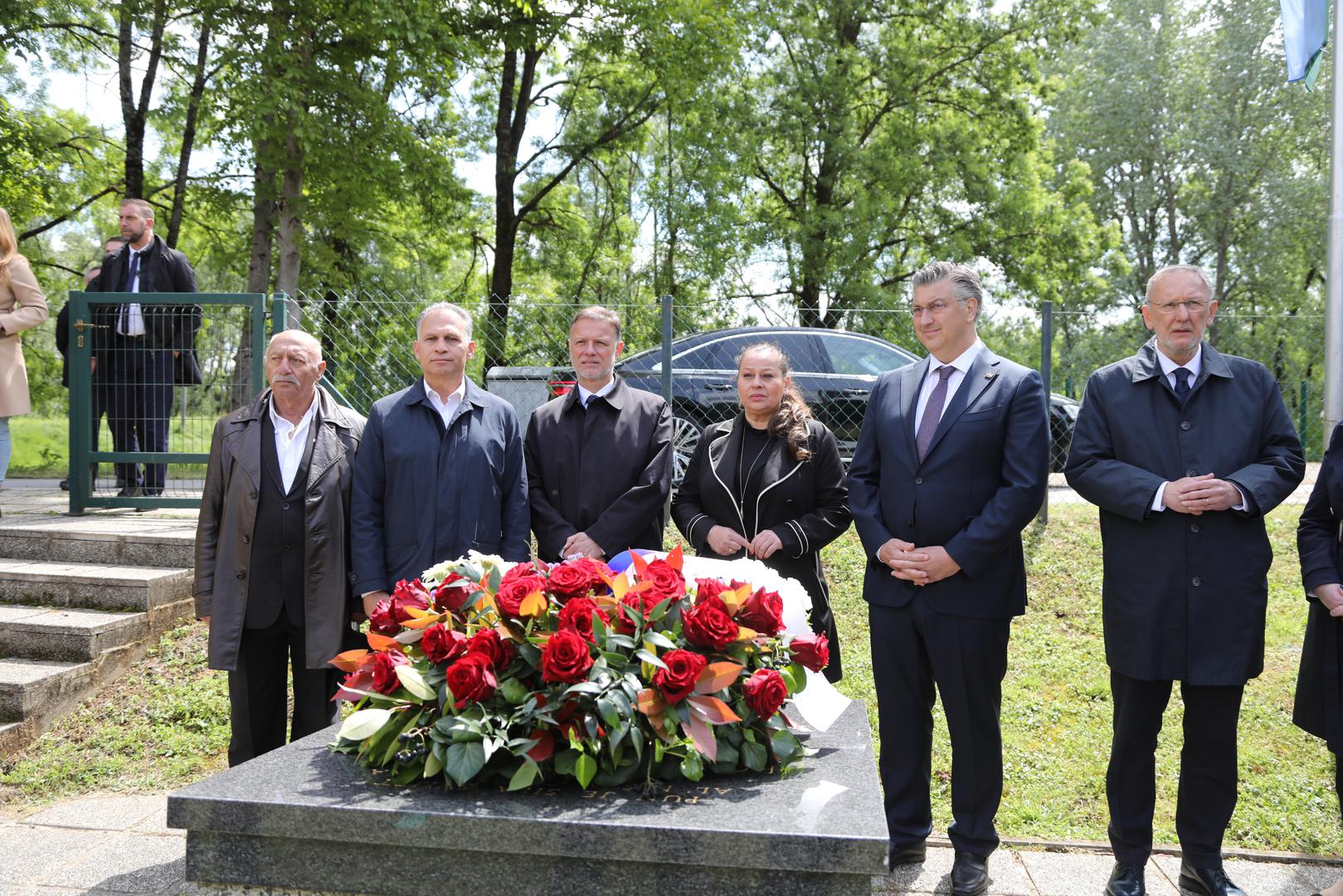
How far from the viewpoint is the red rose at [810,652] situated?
2336 millimetres

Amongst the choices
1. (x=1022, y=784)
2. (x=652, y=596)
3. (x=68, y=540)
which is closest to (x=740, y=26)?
(x=68, y=540)

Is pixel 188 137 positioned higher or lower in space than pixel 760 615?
higher

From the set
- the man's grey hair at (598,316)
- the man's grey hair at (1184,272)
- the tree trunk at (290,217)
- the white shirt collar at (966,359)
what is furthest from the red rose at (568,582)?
the tree trunk at (290,217)

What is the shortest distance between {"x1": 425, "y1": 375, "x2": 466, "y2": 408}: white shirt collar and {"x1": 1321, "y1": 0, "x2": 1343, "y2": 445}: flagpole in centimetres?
463

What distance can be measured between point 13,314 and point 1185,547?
6.31 metres

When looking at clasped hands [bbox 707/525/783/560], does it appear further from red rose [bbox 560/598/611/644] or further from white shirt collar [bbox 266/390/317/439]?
red rose [bbox 560/598/611/644]

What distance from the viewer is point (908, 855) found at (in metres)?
3.81

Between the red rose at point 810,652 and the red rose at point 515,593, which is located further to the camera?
the red rose at point 810,652

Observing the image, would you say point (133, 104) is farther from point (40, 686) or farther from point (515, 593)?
point (515, 593)

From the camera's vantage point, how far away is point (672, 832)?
179cm

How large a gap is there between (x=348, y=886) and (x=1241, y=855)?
12.0 ft

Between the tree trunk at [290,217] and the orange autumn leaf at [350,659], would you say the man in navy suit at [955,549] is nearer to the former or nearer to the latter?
the orange autumn leaf at [350,659]

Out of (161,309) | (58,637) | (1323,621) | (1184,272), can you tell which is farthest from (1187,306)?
(161,309)

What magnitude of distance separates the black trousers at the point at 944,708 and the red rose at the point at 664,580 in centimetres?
160
